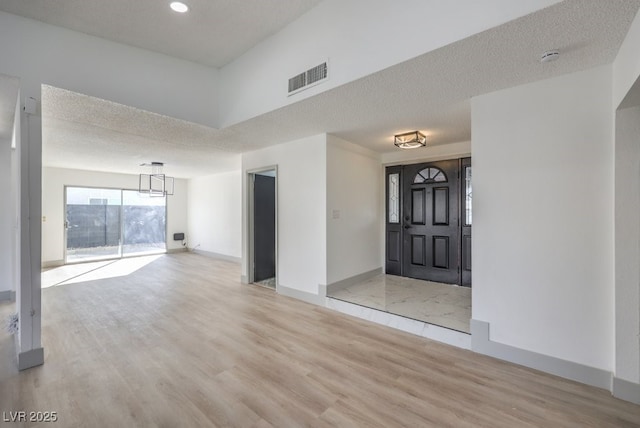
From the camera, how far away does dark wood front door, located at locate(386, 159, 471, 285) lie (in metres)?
4.46

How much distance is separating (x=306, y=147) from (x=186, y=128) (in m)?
1.71

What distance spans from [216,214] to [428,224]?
243 inches

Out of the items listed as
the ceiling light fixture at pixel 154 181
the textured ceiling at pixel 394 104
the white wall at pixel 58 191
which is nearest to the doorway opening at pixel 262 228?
the textured ceiling at pixel 394 104

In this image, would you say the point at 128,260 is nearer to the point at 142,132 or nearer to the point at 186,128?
the point at 142,132

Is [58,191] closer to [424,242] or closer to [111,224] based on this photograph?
[111,224]

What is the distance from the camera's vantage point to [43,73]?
255 cm

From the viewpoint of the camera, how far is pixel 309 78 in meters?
2.73

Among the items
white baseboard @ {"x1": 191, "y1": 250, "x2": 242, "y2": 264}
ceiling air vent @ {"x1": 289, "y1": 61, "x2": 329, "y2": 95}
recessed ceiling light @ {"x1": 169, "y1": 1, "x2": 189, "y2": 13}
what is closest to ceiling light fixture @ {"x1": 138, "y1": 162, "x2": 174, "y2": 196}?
white baseboard @ {"x1": 191, "y1": 250, "x2": 242, "y2": 264}

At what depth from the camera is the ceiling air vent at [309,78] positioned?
2.61m

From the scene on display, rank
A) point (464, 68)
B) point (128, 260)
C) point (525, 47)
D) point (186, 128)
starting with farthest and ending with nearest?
point (128, 260) < point (186, 128) < point (464, 68) < point (525, 47)

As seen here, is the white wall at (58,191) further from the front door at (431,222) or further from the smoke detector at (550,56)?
the smoke detector at (550,56)

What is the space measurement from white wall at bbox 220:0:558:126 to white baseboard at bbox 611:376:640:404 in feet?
8.54

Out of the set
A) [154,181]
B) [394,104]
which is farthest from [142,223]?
[394,104]

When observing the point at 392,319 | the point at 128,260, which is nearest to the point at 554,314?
the point at 392,319
